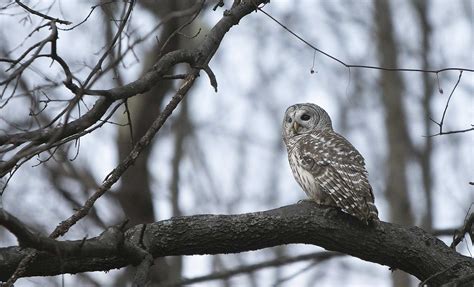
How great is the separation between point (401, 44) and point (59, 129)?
11.7m

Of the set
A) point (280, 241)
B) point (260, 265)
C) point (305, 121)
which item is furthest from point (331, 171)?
point (260, 265)

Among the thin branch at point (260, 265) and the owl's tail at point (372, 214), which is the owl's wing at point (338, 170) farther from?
the thin branch at point (260, 265)

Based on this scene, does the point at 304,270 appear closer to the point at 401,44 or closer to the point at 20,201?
the point at 20,201

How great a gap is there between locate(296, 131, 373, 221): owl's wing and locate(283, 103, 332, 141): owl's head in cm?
55

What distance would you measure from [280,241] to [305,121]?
2739 millimetres

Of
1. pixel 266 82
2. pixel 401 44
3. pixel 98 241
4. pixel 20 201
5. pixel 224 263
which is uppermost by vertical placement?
pixel 266 82

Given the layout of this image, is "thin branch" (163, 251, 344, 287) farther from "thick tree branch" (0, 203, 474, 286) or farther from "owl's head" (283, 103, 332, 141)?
"thick tree branch" (0, 203, 474, 286)

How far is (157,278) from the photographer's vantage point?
35.7 ft

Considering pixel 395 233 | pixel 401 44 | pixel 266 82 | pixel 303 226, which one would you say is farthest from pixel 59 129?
pixel 266 82

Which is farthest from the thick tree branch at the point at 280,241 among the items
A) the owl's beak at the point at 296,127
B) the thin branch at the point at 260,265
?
the thin branch at the point at 260,265

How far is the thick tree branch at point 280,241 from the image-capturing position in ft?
15.5

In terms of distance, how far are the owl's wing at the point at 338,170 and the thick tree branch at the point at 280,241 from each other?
0.18 metres

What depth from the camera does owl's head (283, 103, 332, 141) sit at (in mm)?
7699

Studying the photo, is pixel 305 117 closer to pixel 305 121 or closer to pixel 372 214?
pixel 305 121
